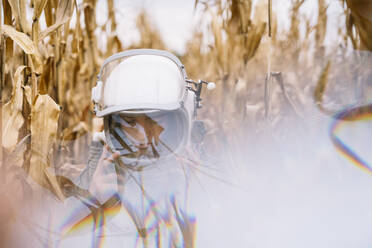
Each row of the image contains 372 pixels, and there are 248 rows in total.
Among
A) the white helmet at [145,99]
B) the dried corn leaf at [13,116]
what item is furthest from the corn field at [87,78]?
the white helmet at [145,99]

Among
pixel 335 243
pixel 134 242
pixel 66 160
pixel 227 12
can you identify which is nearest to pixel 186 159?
pixel 134 242

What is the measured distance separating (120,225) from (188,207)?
5.9 inches

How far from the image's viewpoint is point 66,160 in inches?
39.6

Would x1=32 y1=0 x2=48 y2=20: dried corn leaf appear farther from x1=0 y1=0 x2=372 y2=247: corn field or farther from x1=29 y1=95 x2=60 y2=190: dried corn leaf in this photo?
x1=29 y1=95 x2=60 y2=190: dried corn leaf

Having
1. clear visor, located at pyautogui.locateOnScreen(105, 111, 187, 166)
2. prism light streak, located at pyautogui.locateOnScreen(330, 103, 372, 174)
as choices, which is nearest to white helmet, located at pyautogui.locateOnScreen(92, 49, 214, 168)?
clear visor, located at pyautogui.locateOnScreen(105, 111, 187, 166)

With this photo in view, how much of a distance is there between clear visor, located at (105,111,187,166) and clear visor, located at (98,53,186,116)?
0.05 metres

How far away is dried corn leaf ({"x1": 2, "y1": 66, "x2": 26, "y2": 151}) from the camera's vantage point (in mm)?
663

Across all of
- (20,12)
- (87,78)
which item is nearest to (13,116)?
(20,12)

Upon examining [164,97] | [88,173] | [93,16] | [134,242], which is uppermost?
[93,16]

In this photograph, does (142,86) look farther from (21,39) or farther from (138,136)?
(21,39)

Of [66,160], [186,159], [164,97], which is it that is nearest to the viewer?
[164,97]

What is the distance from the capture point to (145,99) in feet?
2.06

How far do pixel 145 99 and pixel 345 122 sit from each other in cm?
66

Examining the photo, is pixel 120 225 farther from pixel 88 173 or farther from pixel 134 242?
pixel 88 173
